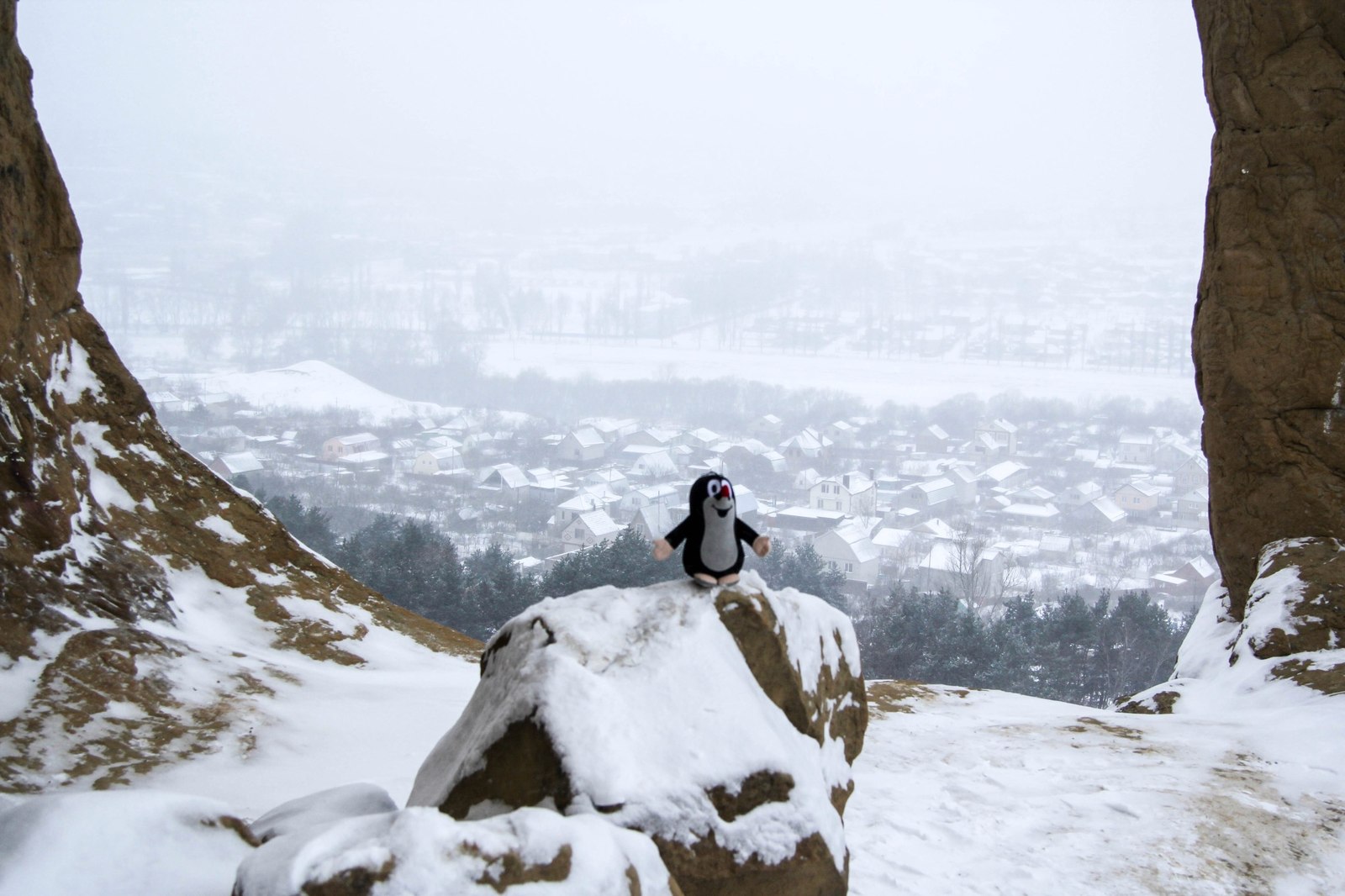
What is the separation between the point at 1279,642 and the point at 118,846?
11435 millimetres

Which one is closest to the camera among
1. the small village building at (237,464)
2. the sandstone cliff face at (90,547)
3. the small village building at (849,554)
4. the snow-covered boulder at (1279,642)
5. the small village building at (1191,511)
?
the sandstone cliff face at (90,547)

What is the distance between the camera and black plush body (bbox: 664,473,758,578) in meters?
6.07

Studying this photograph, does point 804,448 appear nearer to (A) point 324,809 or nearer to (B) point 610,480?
(B) point 610,480

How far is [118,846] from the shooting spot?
3910 mm

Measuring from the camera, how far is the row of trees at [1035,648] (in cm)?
2472

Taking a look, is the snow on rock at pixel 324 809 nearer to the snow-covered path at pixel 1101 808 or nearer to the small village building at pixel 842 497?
the snow-covered path at pixel 1101 808

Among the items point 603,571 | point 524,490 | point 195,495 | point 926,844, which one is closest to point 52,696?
point 195,495

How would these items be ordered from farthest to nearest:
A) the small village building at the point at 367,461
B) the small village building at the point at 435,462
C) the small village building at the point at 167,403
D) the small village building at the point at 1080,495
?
the small village building at the point at 167,403, the small village building at the point at 367,461, the small village building at the point at 435,462, the small village building at the point at 1080,495

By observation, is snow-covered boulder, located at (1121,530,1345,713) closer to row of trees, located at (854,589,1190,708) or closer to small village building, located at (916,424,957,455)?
row of trees, located at (854,589,1190,708)

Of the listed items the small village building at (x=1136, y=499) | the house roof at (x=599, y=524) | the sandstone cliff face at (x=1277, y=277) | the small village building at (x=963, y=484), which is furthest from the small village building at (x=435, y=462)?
the sandstone cliff face at (x=1277, y=277)

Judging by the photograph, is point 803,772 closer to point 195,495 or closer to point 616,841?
point 616,841

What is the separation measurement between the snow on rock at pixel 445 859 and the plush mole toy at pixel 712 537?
2.33 metres

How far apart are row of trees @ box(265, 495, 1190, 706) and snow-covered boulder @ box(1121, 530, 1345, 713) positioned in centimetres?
1207

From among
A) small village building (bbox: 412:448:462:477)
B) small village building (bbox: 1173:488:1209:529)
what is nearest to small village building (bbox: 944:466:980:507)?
small village building (bbox: 1173:488:1209:529)
